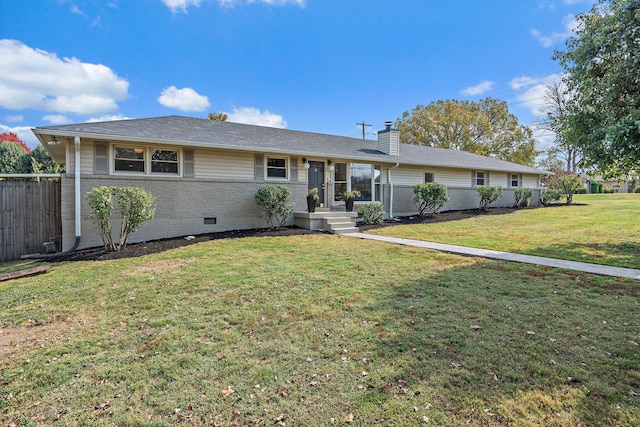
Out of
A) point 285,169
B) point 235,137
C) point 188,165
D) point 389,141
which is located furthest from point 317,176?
point 389,141

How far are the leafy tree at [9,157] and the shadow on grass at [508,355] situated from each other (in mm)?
27397

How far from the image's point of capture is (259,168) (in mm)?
11523

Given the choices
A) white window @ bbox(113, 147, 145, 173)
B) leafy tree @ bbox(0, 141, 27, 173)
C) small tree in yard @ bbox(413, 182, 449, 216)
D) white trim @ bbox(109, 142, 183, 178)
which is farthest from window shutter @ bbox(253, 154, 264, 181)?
leafy tree @ bbox(0, 141, 27, 173)

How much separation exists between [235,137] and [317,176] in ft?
11.2

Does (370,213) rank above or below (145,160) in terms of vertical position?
below

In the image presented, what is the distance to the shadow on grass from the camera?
232 cm

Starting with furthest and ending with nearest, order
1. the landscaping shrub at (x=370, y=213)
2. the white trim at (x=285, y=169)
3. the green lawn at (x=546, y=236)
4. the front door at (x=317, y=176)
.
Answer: the landscaping shrub at (x=370, y=213) → the front door at (x=317, y=176) → the white trim at (x=285, y=169) → the green lawn at (x=546, y=236)

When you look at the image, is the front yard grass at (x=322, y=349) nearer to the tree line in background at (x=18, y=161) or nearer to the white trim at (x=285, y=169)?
the white trim at (x=285, y=169)

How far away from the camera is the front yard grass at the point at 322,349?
7.70 ft

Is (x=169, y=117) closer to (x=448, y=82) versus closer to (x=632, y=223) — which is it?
(x=632, y=223)

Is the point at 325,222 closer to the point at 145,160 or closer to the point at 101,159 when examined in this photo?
the point at 145,160

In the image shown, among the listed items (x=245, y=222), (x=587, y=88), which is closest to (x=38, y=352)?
(x=245, y=222)

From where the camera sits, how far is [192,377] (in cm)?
276

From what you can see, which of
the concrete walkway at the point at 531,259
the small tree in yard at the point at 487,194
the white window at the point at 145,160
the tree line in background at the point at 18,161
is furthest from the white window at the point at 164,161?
the tree line in background at the point at 18,161
